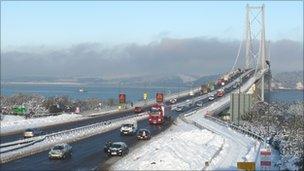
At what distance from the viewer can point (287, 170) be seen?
40000 millimetres

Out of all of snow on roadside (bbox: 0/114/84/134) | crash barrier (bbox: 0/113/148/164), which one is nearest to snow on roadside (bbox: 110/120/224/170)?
crash barrier (bbox: 0/113/148/164)

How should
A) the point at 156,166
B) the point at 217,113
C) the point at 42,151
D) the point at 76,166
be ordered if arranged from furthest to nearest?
1. the point at 217,113
2. the point at 42,151
3. the point at 76,166
4. the point at 156,166

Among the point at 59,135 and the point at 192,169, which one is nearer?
the point at 192,169

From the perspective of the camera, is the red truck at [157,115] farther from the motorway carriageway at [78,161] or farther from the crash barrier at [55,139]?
the motorway carriageway at [78,161]

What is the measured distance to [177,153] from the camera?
48.1 m

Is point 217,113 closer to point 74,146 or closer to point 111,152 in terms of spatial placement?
point 74,146

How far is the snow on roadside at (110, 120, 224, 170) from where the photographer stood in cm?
4054

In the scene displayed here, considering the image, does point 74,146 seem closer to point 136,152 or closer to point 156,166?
point 136,152

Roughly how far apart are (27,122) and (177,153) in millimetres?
40081

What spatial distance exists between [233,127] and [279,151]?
2467 centimetres

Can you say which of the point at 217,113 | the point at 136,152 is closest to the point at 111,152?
the point at 136,152

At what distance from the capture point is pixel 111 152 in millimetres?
50000

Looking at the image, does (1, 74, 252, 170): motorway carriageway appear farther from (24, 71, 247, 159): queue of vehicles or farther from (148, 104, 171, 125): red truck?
(148, 104, 171, 125): red truck

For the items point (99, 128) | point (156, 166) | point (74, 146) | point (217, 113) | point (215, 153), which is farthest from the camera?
point (217, 113)
